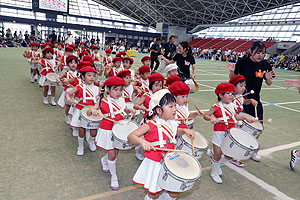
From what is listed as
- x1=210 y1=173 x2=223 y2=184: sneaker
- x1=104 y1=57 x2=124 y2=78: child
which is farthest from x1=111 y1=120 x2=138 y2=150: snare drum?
x1=104 y1=57 x2=124 y2=78: child

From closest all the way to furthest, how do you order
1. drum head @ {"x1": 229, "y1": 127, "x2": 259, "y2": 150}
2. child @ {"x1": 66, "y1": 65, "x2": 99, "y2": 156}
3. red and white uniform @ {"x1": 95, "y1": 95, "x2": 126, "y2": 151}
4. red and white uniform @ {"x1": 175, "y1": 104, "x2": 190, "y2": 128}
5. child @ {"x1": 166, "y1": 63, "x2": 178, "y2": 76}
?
drum head @ {"x1": 229, "y1": 127, "x2": 259, "y2": 150}
red and white uniform @ {"x1": 95, "y1": 95, "x2": 126, "y2": 151}
red and white uniform @ {"x1": 175, "y1": 104, "x2": 190, "y2": 128}
child @ {"x1": 66, "y1": 65, "x2": 99, "y2": 156}
child @ {"x1": 166, "y1": 63, "x2": 178, "y2": 76}

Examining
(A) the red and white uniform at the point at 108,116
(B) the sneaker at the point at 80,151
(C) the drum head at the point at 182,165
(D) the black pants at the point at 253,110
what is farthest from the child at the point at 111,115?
(D) the black pants at the point at 253,110

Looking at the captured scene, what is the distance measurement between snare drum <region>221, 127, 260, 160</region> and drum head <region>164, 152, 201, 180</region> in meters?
0.90

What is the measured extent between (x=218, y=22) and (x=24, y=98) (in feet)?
166

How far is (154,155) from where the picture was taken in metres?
2.29

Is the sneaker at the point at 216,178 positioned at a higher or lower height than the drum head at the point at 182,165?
lower

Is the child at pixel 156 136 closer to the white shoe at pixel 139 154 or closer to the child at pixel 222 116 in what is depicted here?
the child at pixel 222 116

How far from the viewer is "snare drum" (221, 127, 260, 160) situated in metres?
2.75

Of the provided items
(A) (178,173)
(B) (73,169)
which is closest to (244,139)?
(A) (178,173)

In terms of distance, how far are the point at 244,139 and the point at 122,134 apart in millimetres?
1798

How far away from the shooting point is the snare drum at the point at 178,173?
1.97m

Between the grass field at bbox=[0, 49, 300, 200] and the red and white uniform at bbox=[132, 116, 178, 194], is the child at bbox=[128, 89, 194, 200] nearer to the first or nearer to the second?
the red and white uniform at bbox=[132, 116, 178, 194]

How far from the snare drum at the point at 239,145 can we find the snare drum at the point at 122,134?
1.37 meters

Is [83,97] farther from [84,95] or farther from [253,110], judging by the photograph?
[253,110]
